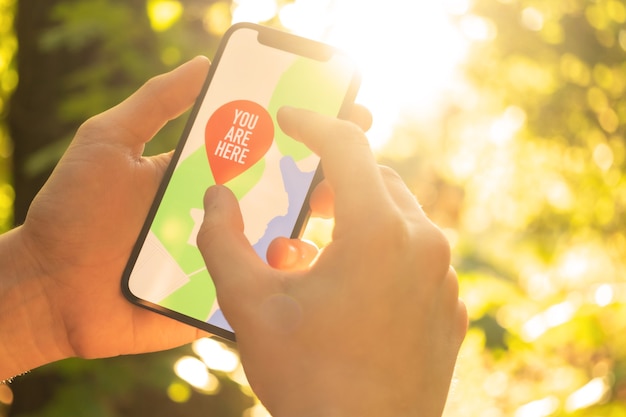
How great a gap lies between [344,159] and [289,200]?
855mm

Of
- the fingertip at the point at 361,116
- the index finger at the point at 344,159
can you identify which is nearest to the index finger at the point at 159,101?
the fingertip at the point at 361,116

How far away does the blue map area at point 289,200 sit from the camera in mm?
2020

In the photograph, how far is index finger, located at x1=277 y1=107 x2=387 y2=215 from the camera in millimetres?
1147

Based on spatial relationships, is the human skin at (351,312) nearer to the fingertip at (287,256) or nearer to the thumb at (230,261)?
the thumb at (230,261)

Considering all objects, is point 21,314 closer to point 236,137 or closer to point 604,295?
point 236,137

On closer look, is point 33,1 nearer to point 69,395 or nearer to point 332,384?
point 69,395

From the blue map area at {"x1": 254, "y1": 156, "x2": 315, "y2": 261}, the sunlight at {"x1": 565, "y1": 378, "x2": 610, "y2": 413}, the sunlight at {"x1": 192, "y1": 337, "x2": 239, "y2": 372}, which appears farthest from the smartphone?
the sunlight at {"x1": 565, "y1": 378, "x2": 610, "y2": 413}

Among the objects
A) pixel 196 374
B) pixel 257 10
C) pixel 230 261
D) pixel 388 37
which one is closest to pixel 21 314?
pixel 196 374

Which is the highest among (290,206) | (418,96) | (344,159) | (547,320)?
(344,159)

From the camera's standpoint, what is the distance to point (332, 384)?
108 cm

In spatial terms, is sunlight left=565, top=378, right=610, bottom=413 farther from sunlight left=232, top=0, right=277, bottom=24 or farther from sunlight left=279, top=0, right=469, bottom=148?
sunlight left=232, top=0, right=277, bottom=24

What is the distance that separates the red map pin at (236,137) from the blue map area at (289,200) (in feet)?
0.31

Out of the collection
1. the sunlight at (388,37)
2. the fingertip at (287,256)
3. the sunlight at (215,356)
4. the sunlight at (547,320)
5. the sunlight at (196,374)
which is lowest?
the sunlight at (547,320)

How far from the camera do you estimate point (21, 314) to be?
2.10m
